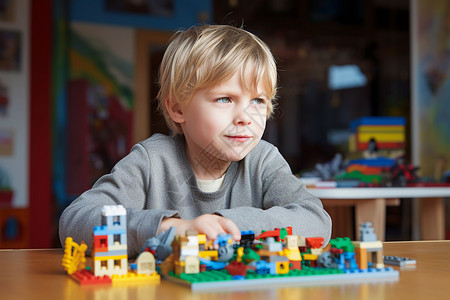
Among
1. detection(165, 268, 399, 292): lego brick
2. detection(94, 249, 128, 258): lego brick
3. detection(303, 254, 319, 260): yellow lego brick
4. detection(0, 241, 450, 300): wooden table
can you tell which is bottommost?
detection(0, 241, 450, 300): wooden table

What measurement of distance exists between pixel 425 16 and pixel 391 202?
1377 millimetres

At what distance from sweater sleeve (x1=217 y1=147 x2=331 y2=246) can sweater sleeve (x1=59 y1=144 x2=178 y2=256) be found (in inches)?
4.4

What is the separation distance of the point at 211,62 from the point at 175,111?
15cm

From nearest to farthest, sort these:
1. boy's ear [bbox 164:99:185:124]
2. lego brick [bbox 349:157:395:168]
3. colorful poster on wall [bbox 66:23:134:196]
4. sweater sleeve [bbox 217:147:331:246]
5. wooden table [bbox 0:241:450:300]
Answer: wooden table [bbox 0:241:450:300] < sweater sleeve [bbox 217:147:331:246] < boy's ear [bbox 164:99:185:124] < lego brick [bbox 349:157:395:168] < colorful poster on wall [bbox 66:23:134:196]

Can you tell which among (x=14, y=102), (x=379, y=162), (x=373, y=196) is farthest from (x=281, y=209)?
(x=14, y=102)

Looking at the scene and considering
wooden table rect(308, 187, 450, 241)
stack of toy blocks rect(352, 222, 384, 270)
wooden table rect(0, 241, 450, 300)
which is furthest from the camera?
wooden table rect(308, 187, 450, 241)

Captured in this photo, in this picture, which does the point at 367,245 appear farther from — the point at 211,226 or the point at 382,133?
the point at 382,133

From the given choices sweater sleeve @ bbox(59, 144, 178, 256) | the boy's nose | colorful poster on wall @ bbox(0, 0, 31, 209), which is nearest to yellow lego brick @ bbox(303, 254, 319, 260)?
sweater sleeve @ bbox(59, 144, 178, 256)

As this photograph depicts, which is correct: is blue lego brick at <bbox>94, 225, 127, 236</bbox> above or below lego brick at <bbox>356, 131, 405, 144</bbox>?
below

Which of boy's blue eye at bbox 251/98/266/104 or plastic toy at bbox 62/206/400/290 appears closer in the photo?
plastic toy at bbox 62/206/400/290

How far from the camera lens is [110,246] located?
63cm

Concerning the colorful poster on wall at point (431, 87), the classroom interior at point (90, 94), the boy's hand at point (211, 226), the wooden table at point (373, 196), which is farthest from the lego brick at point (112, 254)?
the colorful poster on wall at point (431, 87)

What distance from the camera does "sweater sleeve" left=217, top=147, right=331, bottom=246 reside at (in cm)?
87

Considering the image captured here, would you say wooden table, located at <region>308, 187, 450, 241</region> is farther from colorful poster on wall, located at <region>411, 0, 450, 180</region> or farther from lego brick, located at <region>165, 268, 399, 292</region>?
lego brick, located at <region>165, 268, 399, 292</region>
